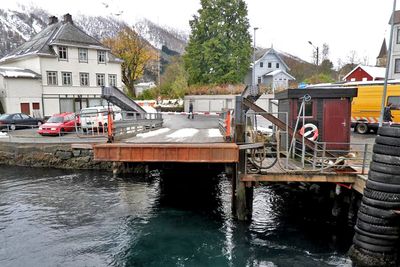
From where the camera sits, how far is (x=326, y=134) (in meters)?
12.2

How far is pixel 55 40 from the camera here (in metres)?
40.3

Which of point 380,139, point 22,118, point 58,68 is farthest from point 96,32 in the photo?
point 380,139

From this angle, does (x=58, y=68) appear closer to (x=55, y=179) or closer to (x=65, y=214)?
(x=55, y=179)

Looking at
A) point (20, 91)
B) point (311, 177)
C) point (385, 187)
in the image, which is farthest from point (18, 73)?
point (385, 187)

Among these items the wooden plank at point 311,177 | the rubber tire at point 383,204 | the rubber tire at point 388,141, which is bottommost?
the rubber tire at point 383,204

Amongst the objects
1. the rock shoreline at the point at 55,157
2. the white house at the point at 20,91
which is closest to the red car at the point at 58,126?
the rock shoreline at the point at 55,157

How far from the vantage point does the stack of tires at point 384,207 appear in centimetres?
810

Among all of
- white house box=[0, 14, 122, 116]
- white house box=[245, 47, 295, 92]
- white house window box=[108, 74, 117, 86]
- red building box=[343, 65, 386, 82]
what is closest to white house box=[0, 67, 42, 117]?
white house box=[0, 14, 122, 116]

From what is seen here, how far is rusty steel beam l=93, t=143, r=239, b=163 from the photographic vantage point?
9719 mm

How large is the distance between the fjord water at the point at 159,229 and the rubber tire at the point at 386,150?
10.1 feet

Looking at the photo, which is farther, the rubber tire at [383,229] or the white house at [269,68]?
the white house at [269,68]

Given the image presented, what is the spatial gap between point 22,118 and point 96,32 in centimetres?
17658

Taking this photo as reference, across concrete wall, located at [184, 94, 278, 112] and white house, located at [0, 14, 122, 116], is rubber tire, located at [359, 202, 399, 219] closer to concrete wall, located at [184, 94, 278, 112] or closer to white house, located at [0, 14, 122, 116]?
concrete wall, located at [184, 94, 278, 112]

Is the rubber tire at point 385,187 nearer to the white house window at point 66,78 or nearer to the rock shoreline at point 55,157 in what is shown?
the rock shoreline at point 55,157
